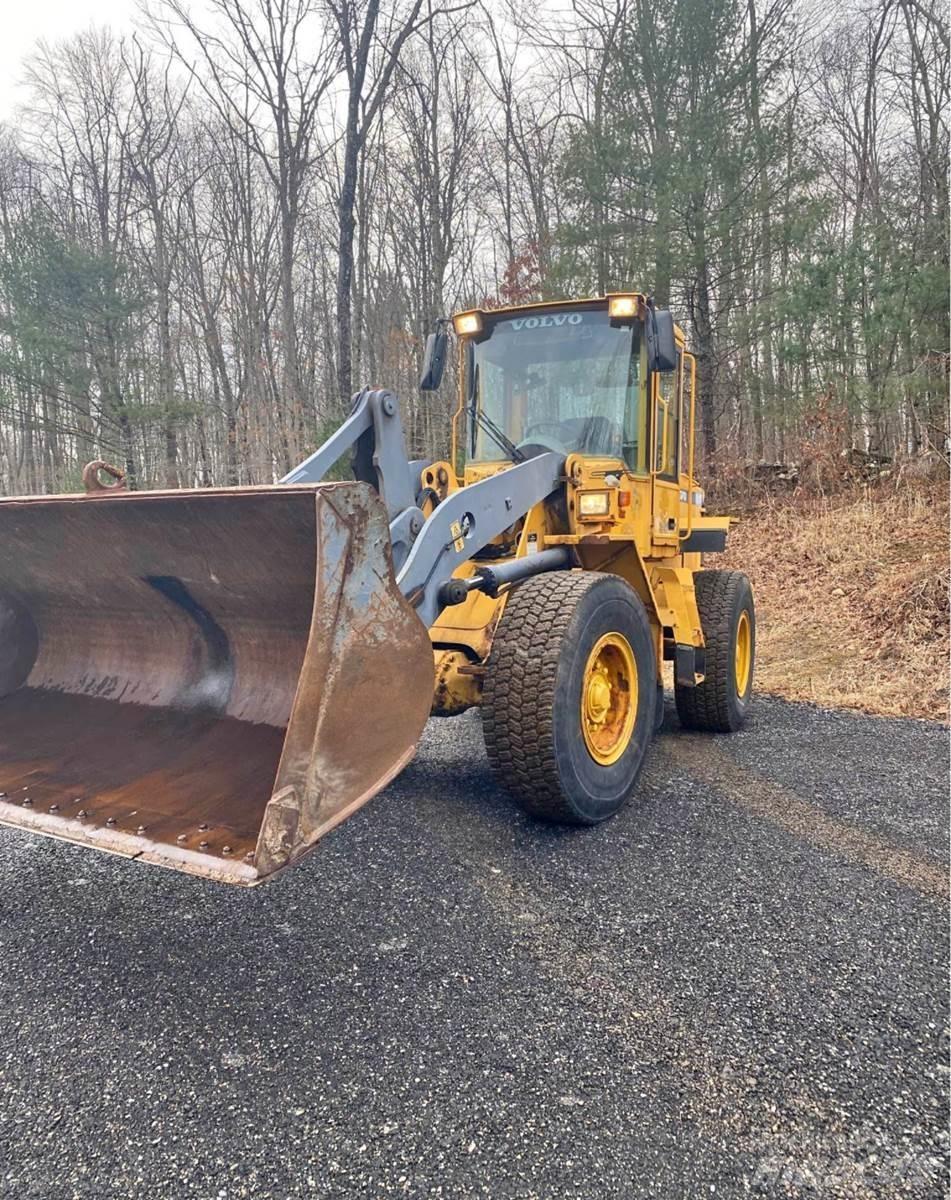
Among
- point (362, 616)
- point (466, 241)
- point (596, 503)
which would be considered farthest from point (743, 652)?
point (466, 241)

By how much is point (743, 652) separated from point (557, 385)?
2643 mm

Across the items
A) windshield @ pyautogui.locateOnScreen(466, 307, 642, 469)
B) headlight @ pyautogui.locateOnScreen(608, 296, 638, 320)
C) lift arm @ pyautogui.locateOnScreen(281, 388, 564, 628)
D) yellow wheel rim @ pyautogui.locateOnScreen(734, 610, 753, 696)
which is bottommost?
yellow wheel rim @ pyautogui.locateOnScreen(734, 610, 753, 696)

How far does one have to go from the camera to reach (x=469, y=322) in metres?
4.95

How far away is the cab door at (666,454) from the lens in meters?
4.71

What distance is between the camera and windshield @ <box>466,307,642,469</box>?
4609 mm

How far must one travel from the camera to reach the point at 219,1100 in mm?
1947

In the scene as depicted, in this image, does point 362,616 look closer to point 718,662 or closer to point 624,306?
point 624,306

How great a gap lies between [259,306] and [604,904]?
21.6 meters

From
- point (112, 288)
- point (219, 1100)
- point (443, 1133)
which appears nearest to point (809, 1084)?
point (443, 1133)

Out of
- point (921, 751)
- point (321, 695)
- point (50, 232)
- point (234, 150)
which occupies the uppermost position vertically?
point (234, 150)

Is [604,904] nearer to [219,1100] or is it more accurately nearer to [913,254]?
[219,1100]

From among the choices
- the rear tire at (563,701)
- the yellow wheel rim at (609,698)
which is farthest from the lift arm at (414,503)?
the yellow wheel rim at (609,698)

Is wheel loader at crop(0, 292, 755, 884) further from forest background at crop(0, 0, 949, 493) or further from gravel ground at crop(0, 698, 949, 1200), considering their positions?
forest background at crop(0, 0, 949, 493)

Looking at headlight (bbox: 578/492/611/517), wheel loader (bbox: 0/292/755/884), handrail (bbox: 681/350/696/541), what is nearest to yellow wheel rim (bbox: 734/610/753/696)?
handrail (bbox: 681/350/696/541)
